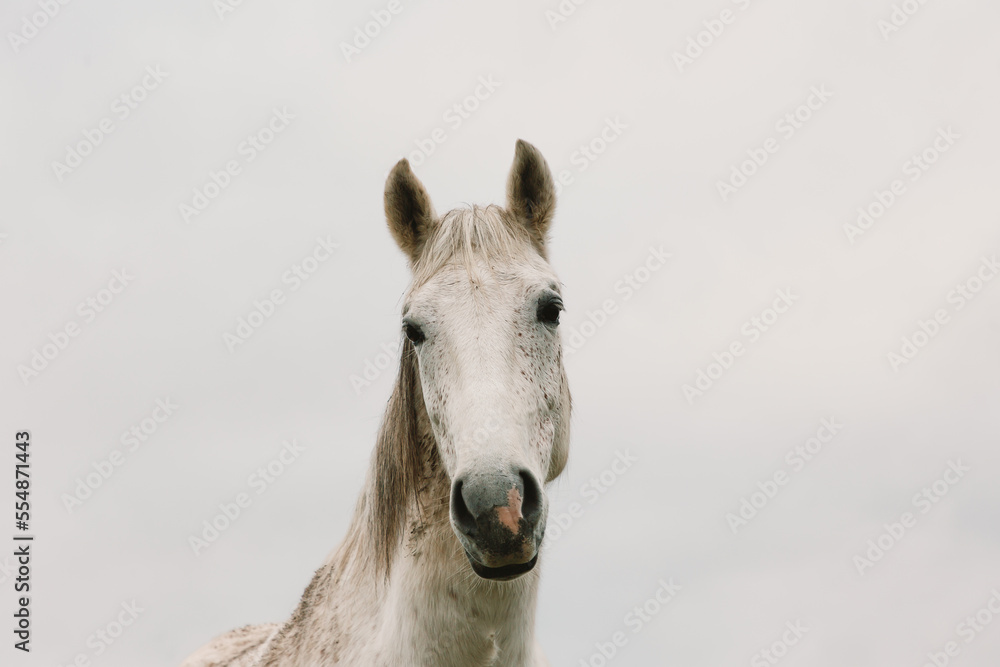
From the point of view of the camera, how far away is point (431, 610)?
3.45m

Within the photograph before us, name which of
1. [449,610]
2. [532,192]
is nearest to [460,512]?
[449,610]

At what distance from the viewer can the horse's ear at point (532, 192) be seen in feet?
14.3

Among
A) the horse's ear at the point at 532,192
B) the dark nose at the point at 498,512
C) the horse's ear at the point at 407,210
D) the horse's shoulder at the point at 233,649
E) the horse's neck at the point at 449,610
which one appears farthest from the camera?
the horse's shoulder at the point at 233,649

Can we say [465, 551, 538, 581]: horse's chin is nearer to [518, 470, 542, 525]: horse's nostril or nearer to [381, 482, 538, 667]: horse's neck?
[518, 470, 542, 525]: horse's nostril

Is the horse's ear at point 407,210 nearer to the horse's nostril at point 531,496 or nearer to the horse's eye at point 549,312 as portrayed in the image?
the horse's eye at point 549,312

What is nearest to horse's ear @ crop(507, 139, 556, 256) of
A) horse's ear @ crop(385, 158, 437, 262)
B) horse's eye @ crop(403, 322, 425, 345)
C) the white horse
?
the white horse

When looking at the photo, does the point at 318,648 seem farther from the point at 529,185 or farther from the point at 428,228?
the point at 529,185

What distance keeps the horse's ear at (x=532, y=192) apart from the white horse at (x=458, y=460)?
1cm

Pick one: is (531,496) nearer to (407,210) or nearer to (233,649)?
(407,210)

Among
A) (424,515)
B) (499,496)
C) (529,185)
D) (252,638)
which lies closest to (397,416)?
(424,515)

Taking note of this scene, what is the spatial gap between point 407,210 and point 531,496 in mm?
1886

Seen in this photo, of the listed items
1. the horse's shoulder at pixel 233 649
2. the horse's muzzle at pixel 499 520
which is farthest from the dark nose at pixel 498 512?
the horse's shoulder at pixel 233 649

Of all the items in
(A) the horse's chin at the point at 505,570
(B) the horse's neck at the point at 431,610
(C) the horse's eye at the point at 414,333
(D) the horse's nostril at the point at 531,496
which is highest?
(C) the horse's eye at the point at 414,333

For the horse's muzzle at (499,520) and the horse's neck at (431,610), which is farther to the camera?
the horse's neck at (431,610)
